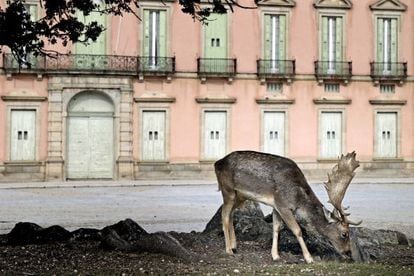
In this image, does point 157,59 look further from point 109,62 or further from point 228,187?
point 228,187

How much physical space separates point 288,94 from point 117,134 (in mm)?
7797

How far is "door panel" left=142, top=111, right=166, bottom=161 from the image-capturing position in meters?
27.8

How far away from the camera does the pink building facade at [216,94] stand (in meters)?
26.9

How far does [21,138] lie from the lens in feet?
87.9

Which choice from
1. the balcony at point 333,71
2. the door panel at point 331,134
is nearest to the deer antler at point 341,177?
the balcony at point 333,71

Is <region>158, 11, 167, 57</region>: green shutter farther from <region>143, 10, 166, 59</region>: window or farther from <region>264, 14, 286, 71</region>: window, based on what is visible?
<region>264, 14, 286, 71</region>: window

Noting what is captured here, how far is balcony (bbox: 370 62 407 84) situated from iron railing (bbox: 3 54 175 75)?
9.25 meters

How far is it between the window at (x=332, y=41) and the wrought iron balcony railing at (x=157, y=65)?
22.6 ft

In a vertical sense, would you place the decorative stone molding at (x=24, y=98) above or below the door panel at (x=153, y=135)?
above

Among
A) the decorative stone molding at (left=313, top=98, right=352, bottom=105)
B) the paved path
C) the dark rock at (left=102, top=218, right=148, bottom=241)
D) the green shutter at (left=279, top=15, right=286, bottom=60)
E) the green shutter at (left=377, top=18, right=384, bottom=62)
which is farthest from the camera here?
the green shutter at (left=377, top=18, right=384, bottom=62)

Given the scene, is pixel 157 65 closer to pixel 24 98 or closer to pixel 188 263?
pixel 24 98

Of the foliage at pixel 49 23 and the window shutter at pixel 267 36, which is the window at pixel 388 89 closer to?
the window shutter at pixel 267 36

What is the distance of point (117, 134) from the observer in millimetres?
27438

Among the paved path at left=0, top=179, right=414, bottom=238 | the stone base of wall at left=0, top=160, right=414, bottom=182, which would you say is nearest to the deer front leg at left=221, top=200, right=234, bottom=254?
the paved path at left=0, top=179, right=414, bottom=238
